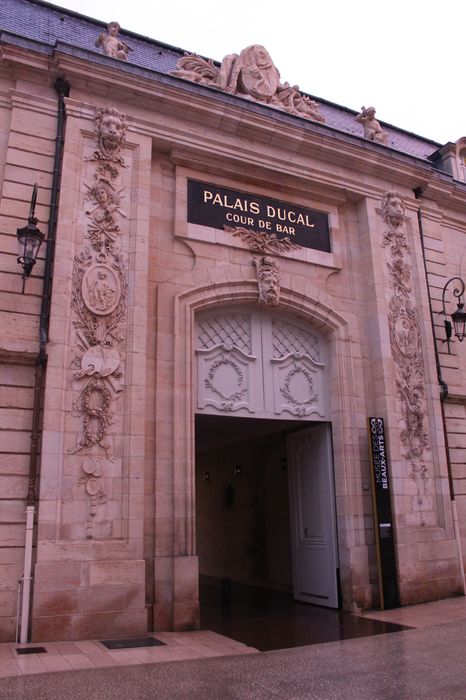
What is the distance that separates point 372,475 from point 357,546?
3.83 ft

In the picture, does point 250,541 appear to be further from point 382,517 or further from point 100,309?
point 100,309

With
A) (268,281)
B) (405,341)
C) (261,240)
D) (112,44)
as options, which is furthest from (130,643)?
(112,44)

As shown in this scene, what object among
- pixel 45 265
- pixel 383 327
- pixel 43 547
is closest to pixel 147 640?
pixel 43 547

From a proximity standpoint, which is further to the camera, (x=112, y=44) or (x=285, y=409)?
(x=285, y=409)

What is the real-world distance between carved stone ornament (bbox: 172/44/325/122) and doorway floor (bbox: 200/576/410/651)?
8.91 metres

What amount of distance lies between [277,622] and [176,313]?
480cm

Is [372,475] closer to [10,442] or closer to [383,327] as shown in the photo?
[383,327]

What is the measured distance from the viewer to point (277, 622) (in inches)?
341

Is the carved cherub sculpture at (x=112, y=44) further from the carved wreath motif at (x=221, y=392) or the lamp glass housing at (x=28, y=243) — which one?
the carved wreath motif at (x=221, y=392)

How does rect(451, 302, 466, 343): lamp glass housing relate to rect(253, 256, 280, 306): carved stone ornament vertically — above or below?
below

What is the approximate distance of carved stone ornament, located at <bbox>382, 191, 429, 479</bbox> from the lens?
34.8ft

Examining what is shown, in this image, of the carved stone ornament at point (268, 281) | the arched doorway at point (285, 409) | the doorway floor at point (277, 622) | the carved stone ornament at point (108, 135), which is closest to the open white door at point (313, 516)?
the arched doorway at point (285, 409)

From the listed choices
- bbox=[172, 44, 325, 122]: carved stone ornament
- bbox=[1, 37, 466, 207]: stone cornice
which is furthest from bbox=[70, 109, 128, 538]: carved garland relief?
bbox=[172, 44, 325, 122]: carved stone ornament

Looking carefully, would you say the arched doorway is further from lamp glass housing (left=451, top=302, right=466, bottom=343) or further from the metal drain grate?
the metal drain grate
